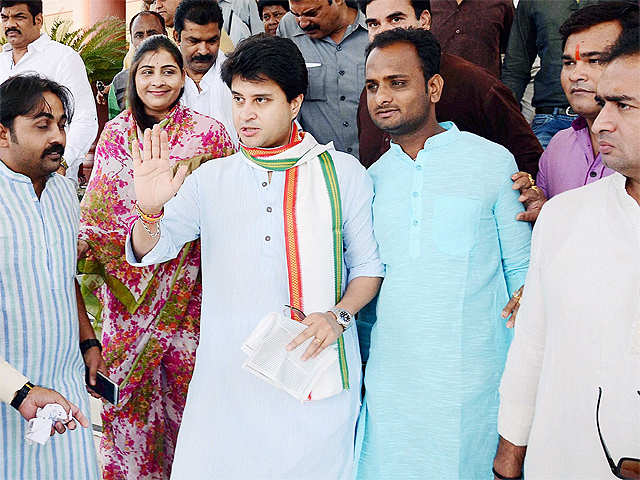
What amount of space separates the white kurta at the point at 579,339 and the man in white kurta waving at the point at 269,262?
584mm

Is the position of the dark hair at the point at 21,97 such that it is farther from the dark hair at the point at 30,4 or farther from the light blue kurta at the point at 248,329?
the dark hair at the point at 30,4

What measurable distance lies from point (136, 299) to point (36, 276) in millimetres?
752

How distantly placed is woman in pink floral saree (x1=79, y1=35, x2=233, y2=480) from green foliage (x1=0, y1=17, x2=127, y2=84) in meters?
5.53

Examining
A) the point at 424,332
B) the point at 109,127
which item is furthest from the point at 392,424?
the point at 109,127

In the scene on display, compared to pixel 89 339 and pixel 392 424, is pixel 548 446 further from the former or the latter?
pixel 89 339

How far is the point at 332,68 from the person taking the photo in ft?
11.3

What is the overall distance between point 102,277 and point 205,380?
0.92 metres

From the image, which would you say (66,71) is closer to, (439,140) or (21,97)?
(21,97)

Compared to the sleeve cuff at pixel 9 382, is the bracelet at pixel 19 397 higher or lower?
lower

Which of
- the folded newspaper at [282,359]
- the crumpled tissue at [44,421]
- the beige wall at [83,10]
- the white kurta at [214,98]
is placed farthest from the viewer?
the beige wall at [83,10]

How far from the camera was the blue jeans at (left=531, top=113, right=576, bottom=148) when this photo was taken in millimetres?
3238

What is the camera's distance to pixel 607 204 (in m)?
1.69

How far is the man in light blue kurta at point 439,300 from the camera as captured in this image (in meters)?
2.18

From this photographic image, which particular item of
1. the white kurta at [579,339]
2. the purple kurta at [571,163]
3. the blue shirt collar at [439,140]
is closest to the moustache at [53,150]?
the blue shirt collar at [439,140]
